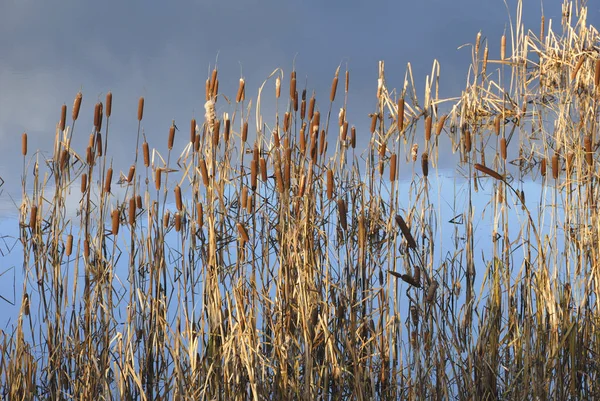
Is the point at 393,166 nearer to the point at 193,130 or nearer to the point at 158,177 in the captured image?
the point at 193,130

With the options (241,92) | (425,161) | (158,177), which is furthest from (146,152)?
(425,161)

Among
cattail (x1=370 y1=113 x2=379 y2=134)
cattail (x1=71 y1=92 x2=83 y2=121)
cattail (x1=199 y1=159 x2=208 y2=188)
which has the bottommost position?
cattail (x1=199 y1=159 x2=208 y2=188)

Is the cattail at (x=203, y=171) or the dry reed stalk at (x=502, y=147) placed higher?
the dry reed stalk at (x=502, y=147)

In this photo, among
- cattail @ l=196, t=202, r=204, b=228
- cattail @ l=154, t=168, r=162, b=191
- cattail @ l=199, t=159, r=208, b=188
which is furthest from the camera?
cattail @ l=154, t=168, r=162, b=191

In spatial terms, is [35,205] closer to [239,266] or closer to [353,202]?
[239,266]

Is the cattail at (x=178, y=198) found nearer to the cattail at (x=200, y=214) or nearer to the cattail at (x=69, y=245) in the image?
the cattail at (x=200, y=214)

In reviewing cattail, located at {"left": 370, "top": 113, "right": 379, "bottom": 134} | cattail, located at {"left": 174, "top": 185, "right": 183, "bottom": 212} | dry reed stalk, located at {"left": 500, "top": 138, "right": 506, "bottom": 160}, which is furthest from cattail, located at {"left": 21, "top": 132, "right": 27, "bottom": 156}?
dry reed stalk, located at {"left": 500, "top": 138, "right": 506, "bottom": 160}

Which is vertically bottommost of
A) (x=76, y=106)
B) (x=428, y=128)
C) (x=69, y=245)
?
(x=69, y=245)

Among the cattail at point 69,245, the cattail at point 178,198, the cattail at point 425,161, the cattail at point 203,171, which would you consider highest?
the cattail at point 425,161

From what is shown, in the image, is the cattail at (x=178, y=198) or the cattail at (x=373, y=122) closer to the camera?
the cattail at (x=178, y=198)

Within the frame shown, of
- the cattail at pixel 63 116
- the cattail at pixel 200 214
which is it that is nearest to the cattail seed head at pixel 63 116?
the cattail at pixel 63 116

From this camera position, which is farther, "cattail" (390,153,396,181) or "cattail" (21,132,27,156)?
"cattail" (21,132,27,156)

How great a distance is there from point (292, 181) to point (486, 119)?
Answer: 843 mm

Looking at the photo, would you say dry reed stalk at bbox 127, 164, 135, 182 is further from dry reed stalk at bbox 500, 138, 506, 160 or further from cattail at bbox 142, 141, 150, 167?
dry reed stalk at bbox 500, 138, 506, 160
